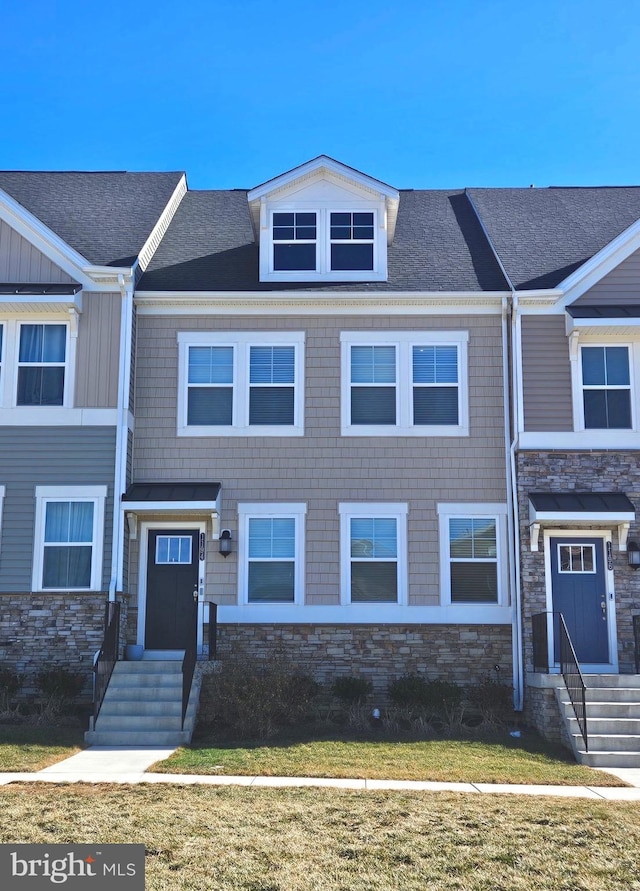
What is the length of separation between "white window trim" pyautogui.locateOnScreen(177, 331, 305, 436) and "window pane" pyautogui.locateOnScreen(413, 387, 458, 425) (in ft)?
6.45

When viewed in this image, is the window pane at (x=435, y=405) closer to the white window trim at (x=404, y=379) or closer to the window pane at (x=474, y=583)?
the white window trim at (x=404, y=379)

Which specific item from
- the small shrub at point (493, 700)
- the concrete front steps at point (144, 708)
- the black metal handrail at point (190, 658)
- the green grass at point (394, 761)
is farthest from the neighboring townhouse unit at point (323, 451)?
the green grass at point (394, 761)

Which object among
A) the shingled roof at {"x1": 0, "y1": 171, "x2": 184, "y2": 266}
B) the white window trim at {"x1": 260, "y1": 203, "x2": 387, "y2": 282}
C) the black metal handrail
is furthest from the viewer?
the shingled roof at {"x1": 0, "y1": 171, "x2": 184, "y2": 266}

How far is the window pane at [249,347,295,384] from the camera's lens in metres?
16.0

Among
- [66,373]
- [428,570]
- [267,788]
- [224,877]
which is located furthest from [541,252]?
[224,877]

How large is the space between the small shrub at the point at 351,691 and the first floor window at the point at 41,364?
6424 millimetres

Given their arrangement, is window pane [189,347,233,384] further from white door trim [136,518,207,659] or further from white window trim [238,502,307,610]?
white door trim [136,518,207,659]

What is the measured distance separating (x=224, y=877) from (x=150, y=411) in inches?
Answer: 399

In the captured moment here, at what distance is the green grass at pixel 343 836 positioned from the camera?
665 cm

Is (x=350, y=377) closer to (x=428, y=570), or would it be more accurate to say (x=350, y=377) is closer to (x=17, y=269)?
(x=428, y=570)

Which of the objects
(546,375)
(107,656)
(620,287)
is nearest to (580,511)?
(546,375)

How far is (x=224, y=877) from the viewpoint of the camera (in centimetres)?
662

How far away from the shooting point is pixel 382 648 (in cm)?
1500

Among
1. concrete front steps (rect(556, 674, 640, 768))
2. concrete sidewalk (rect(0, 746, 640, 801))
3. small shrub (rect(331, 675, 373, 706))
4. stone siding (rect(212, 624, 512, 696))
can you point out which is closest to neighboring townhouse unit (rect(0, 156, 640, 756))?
stone siding (rect(212, 624, 512, 696))
